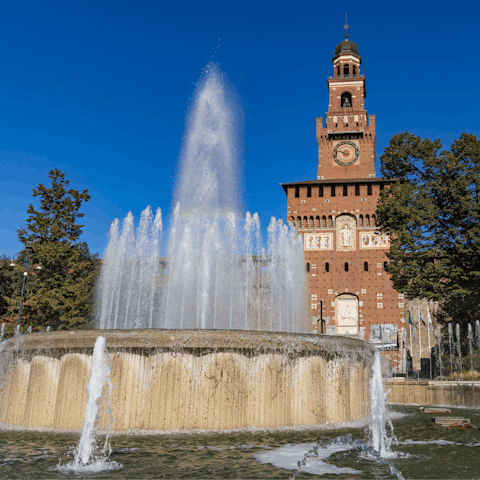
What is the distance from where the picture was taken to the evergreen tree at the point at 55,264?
71.9 ft

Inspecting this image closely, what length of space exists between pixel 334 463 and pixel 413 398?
9847 millimetres

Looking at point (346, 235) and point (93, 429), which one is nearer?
point (93, 429)

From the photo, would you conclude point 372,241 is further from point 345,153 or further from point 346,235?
point 345,153

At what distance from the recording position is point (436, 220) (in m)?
18.7

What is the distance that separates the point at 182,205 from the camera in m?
22.2

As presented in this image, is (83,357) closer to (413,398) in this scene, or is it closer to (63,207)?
(413,398)

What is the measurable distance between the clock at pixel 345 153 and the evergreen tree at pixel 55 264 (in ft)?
70.1

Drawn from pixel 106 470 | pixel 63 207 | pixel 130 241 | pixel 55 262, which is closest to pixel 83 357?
pixel 106 470

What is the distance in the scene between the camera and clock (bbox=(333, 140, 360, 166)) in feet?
125

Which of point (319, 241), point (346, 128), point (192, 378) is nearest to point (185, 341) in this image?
point (192, 378)

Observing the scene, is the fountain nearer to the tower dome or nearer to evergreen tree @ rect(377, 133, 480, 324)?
evergreen tree @ rect(377, 133, 480, 324)

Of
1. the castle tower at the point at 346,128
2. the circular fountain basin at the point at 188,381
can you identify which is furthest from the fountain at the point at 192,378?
the castle tower at the point at 346,128

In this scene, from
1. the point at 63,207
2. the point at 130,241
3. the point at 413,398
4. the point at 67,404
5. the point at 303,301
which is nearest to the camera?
the point at 67,404

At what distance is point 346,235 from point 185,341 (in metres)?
29.6
